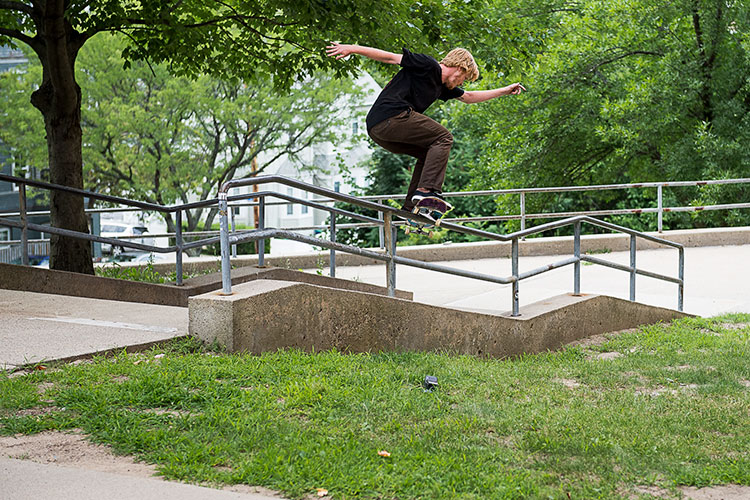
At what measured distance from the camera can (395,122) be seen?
627 cm

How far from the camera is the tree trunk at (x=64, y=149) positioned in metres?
10.1

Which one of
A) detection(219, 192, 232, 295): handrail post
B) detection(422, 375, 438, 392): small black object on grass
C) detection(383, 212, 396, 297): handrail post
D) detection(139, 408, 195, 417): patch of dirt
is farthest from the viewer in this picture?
detection(383, 212, 396, 297): handrail post

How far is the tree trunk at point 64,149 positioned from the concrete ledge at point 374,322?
5.29 m

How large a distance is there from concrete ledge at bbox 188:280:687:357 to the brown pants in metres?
1.18

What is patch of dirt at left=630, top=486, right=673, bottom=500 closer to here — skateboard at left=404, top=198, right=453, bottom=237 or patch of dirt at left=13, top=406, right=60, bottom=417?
patch of dirt at left=13, top=406, right=60, bottom=417

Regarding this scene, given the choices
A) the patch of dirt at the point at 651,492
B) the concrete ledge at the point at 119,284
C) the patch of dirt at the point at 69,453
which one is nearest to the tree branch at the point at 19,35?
the concrete ledge at the point at 119,284

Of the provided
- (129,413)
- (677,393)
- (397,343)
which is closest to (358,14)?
(397,343)

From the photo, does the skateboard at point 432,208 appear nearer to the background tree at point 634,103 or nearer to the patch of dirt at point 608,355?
the patch of dirt at point 608,355

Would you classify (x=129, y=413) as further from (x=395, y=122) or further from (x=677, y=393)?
(x=677, y=393)

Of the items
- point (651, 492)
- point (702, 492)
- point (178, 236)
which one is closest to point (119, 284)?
point (178, 236)

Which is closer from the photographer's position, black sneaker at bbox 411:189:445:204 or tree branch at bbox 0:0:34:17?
black sneaker at bbox 411:189:445:204

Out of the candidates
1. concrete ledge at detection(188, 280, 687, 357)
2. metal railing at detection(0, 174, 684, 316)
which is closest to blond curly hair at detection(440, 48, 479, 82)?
metal railing at detection(0, 174, 684, 316)

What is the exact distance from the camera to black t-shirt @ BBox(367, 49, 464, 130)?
20.4 feet

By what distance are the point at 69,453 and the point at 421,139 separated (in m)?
3.85
